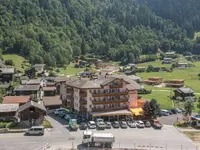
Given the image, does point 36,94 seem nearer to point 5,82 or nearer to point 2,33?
point 5,82

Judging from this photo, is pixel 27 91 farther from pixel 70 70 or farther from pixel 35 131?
pixel 70 70

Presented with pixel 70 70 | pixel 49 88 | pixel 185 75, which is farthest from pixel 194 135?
pixel 70 70

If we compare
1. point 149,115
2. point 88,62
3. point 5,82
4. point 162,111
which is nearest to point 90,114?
point 149,115

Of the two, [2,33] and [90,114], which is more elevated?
[2,33]

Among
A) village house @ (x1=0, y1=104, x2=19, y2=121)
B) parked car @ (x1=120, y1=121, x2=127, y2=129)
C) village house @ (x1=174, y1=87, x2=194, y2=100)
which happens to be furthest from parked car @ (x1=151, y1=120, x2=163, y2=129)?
village house @ (x1=174, y1=87, x2=194, y2=100)

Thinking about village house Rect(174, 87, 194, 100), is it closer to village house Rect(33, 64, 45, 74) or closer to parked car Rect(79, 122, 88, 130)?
parked car Rect(79, 122, 88, 130)

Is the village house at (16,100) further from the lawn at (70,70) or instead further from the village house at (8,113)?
the lawn at (70,70)
